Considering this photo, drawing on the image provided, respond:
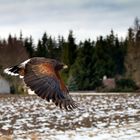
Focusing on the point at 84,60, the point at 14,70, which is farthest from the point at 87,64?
the point at 14,70

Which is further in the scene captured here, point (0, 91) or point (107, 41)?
point (107, 41)

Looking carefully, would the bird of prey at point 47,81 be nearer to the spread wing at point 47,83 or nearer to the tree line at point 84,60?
the spread wing at point 47,83

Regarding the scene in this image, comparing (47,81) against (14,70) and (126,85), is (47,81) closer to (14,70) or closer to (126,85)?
(14,70)

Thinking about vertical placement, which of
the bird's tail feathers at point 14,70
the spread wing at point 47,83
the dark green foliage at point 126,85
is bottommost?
the spread wing at point 47,83

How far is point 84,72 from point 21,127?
4052cm

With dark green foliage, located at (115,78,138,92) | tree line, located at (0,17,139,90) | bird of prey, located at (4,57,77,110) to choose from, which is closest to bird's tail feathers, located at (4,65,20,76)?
bird of prey, located at (4,57,77,110)

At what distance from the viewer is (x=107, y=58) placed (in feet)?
212

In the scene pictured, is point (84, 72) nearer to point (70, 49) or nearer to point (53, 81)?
point (70, 49)

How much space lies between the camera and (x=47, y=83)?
18.2 feet

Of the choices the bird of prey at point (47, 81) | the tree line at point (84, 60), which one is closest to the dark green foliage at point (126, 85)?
the tree line at point (84, 60)

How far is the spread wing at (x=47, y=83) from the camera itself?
5445 mm

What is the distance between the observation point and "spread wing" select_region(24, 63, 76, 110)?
17.9ft

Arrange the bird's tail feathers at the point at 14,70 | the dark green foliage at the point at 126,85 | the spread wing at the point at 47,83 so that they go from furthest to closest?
the dark green foliage at the point at 126,85, the bird's tail feathers at the point at 14,70, the spread wing at the point at 47,83

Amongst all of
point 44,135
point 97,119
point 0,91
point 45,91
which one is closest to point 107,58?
point 0,91
